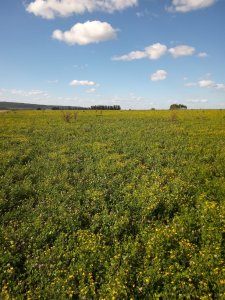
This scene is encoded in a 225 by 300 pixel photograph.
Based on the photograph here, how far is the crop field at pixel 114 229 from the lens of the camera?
22.9ft

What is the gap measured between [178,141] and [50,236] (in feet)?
54.4

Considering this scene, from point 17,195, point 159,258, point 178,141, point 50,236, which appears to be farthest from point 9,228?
point 178,141

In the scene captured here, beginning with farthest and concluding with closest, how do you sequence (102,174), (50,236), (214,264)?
1. (102,174)
2. (50,236)
3. (214,264)

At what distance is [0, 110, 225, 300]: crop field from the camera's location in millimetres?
6980

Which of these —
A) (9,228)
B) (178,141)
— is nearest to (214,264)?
(9,228)

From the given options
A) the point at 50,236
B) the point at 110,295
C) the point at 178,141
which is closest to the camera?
the point at 110,295

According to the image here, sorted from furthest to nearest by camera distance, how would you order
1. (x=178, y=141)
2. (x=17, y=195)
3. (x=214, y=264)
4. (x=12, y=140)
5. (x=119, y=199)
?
1. (x=12, y=140)
2. (x=178, y=141)
3. (x=17, y=195)
4. (x=119, y=199)
5. (x=214, y=264)

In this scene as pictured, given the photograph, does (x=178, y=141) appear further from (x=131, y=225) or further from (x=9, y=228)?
(x=9, y=228)

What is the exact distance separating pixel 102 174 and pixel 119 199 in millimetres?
3376

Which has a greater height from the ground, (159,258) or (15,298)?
(159,258)

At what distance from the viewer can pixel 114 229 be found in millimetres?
9461

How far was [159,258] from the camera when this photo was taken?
7684mm

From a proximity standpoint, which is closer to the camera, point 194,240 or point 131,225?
point 194,240

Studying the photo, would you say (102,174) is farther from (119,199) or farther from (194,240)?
(194,240)
